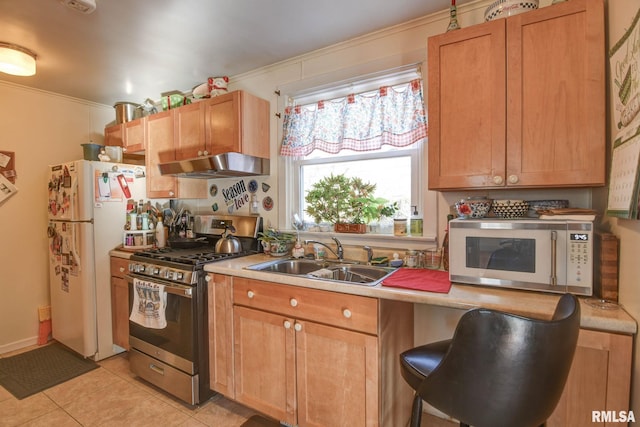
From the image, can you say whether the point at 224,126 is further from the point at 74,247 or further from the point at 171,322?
the point at 74,247

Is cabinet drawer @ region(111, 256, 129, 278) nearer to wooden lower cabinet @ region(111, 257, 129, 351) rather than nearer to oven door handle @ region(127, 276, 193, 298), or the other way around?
wooden lower cabinet @ region(111, 257, 129, 351)

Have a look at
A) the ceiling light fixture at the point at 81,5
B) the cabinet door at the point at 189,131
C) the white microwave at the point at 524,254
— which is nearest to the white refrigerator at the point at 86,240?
the cabinet door at the point at 189,131

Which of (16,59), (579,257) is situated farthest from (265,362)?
(16,59)

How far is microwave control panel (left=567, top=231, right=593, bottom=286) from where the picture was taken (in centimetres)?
121

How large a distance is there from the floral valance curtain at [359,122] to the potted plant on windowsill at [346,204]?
0.83ft

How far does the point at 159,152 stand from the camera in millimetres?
2881

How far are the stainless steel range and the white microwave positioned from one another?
5.15ft

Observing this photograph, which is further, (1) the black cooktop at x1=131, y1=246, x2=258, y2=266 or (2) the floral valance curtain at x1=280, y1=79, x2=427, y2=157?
(1) the black cooktop at x1=131, y1=246, x2=258, y2=266

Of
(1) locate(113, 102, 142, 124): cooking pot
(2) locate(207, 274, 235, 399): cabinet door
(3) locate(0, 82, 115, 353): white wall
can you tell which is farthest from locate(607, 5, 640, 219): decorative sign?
(3) locate(0, 82, 115, 353): white wall

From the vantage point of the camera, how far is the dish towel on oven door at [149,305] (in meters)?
2.12

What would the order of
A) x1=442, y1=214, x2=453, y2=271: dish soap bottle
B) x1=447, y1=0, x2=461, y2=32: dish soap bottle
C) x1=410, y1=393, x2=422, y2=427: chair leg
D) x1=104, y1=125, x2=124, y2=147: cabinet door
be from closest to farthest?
x1=410, y1=393, x2=422, y2=427: chair leg, x1=447, y1=0, x2=461, y2=32: dish soap bottle, x1=442, y1=214, x2=453, y2=271: dish soap bottle, x1=104, y1=125, x2=124, y2=147: cabinet door

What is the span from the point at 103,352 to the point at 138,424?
1.14 m

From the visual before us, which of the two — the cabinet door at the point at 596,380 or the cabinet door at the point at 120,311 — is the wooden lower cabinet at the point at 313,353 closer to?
the cabinet door at the point at 596,380

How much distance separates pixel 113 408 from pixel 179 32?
2.56 metres
